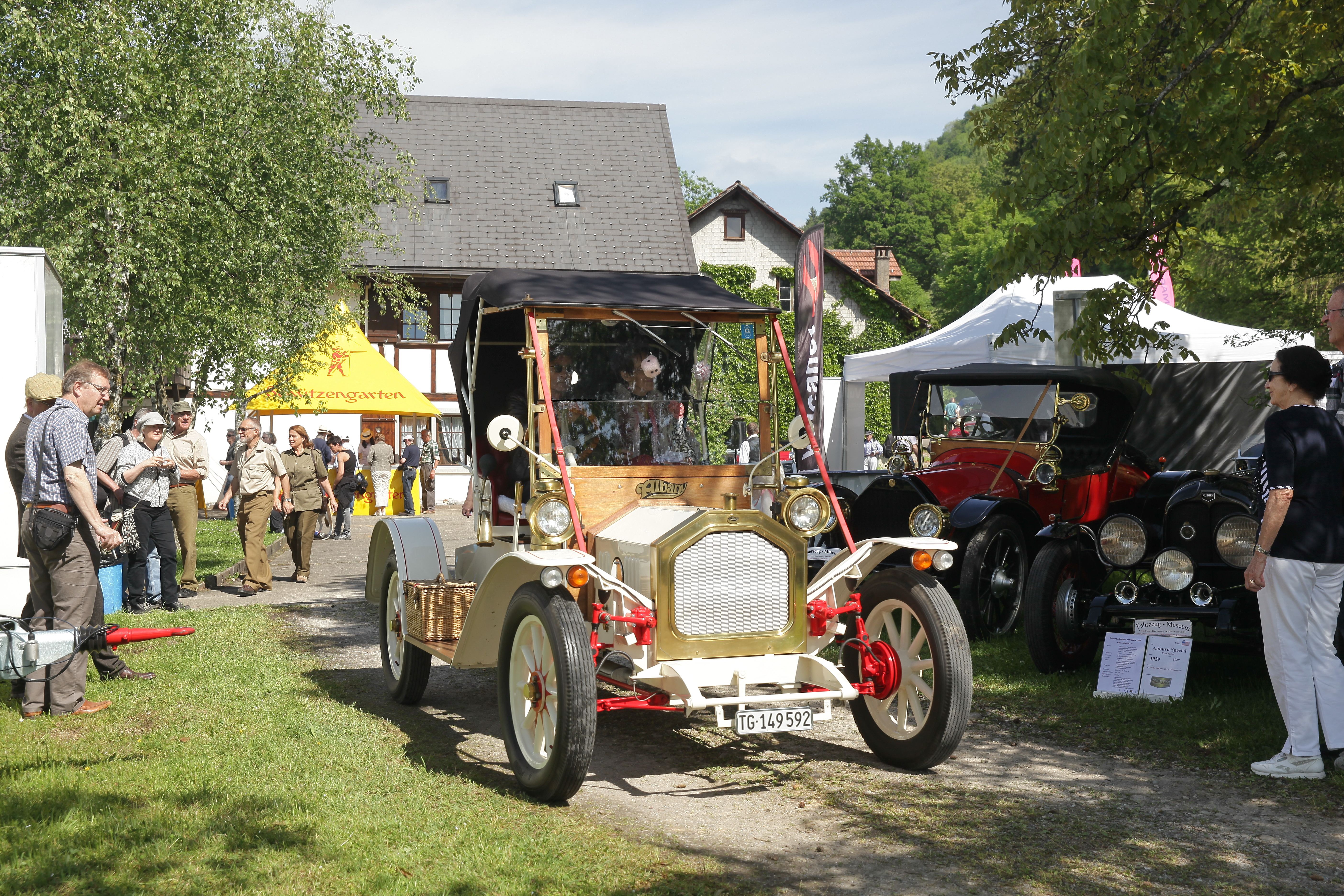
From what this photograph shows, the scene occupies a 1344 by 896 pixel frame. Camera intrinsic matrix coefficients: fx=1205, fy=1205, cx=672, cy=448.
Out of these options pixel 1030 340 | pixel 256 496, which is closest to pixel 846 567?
pixel 256 496

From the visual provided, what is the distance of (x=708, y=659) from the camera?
5355 millimetres

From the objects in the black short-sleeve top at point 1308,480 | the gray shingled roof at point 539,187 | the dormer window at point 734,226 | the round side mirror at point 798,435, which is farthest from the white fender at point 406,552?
the dormer window at point 734,226

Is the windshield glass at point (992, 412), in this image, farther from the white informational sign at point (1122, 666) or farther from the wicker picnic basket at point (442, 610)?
the wicker picnic basket at point (442, 610)

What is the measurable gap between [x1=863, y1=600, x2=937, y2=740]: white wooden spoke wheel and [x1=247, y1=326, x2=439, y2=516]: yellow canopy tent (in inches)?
699

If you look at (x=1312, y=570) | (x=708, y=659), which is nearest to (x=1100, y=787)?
(x=1312, y=570)

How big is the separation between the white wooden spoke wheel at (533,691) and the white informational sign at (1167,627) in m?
3.78

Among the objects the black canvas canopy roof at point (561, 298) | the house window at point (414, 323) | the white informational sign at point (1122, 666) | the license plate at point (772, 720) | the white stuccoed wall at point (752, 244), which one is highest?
the white stuccoed wall at point (752, 244)

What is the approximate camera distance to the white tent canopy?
16.2 metres

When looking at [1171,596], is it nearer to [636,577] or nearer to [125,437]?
→ [636,577]

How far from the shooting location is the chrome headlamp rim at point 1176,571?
22.9 feet

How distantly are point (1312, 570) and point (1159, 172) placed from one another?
420cm

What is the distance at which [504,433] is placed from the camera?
Result: 5656 mm

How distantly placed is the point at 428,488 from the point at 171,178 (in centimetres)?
1502

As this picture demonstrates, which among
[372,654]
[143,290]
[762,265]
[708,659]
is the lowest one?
[372,654]
